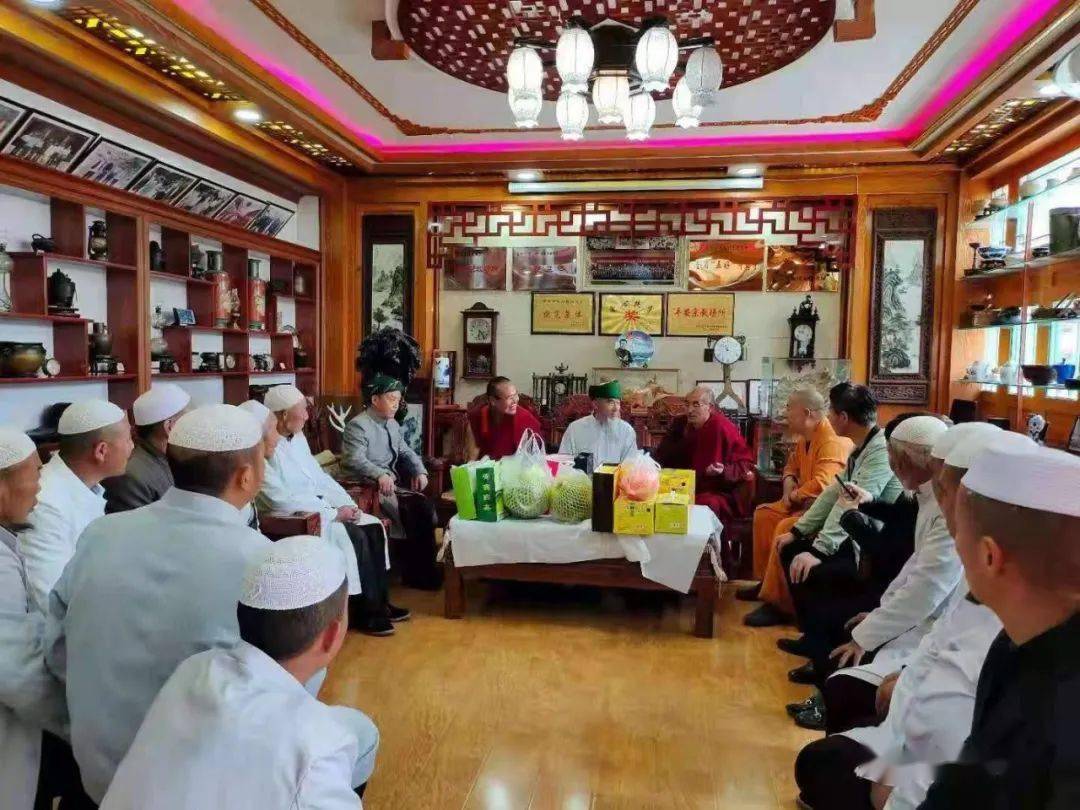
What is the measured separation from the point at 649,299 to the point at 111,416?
4.96 meters

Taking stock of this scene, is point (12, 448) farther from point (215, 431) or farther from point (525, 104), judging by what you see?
point (525, 104)

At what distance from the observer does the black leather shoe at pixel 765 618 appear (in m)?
3.81

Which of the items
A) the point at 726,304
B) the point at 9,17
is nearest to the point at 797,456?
the point at 726,304

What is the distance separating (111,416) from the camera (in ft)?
7.52

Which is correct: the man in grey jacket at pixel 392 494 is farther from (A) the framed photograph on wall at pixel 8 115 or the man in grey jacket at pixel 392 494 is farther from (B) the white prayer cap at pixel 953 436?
(B) the white prayer cap at pixel 953 436

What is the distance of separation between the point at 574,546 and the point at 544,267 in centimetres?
365

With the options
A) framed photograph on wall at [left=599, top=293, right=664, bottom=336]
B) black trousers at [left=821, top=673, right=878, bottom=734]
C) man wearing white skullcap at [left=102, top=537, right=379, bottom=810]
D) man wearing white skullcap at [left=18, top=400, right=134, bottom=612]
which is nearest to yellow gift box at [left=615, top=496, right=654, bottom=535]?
black trousers at [left=821, top=673, right=878, bottom=734]

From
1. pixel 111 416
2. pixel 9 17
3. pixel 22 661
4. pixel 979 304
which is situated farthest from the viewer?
pixel 979 304

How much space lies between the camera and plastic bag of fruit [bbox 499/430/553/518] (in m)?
3.75

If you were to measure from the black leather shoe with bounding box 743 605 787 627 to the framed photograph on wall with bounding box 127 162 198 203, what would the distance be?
13.8 feet

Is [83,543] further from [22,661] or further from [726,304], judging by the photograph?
[726,304]

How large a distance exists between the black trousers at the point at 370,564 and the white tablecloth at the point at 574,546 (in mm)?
365

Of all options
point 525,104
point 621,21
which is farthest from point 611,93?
point 525,104

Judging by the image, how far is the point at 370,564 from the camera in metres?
3.80
